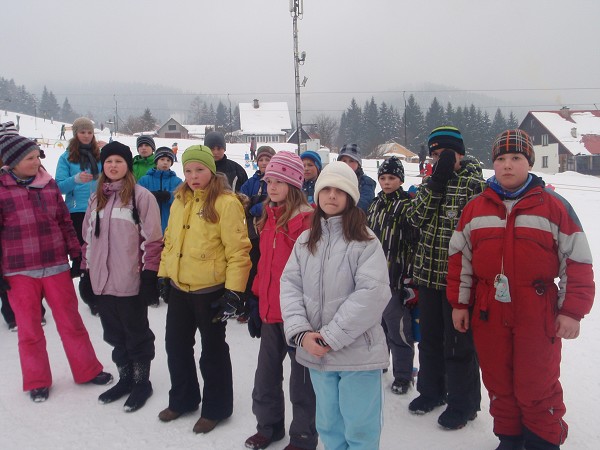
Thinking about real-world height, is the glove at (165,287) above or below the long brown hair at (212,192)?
below

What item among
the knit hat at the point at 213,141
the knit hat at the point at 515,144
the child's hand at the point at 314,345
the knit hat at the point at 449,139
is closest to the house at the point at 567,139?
the knit hat at the point at 213,141

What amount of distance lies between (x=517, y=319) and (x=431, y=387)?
43.1 inches

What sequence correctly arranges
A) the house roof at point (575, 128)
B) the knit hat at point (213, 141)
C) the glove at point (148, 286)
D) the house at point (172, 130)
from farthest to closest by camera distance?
1. the house at point (172, 130)
2. the house roof at point (575, 128)
3. the knit hat at point (213, 141)
4. the glove at point (148, 286)

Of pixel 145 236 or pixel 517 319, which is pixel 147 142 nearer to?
pixel 145 236

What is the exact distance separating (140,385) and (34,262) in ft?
4.51

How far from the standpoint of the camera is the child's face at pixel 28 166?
357 centimetres

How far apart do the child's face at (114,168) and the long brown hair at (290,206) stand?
52.3 inches

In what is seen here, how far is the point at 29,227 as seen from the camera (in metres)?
3.54

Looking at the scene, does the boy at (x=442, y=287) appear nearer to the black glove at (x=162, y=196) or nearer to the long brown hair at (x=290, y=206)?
the long brown hair at (x=290, y=206)

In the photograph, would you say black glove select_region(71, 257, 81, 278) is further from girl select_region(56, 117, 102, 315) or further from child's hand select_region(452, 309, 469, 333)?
child's hand select_region(452, 309, 469, 333)

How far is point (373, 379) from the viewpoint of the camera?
246 cm

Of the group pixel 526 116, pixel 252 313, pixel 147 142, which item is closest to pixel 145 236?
pixel 252 313

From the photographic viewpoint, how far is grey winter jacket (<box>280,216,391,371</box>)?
236cm

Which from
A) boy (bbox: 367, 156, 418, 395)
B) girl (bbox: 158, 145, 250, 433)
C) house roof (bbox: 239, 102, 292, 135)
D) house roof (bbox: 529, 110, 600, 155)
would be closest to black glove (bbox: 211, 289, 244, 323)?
girl (bbox: 158, 145, 250, 433)
